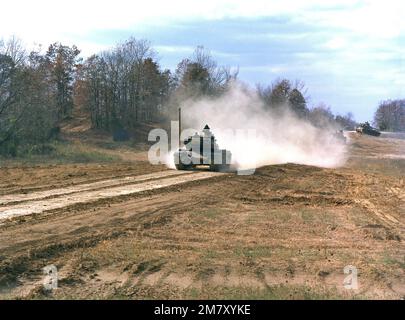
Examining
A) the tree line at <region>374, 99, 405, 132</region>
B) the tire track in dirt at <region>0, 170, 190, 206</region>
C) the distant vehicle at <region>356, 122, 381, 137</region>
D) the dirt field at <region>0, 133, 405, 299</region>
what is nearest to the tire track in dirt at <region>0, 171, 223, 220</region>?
the dirt field at <region>0, 133, 405, 299</region>

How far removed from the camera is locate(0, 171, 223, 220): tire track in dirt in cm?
1406

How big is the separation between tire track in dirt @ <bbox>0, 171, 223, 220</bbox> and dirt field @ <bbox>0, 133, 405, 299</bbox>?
0.04 metres

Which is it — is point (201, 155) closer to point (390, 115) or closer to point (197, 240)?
point (197, 240)

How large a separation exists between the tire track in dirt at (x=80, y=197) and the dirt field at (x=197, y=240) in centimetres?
4

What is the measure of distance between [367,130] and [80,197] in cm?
6471

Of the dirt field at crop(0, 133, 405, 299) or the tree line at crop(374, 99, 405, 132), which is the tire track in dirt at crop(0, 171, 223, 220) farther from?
the tree line at crop(374, 99, 405, 132)

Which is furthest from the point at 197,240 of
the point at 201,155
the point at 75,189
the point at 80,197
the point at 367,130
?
the point at 367,130

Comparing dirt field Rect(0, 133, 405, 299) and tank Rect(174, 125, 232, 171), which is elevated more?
tank Rect(174, 125, 232, 171)

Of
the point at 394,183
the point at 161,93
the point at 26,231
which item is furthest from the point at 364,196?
the point at 161,93

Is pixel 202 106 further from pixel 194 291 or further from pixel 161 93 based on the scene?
pixel 194 291

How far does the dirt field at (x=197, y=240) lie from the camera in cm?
809

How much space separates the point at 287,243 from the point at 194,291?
3705 mm

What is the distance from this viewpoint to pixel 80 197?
1653 centimetres

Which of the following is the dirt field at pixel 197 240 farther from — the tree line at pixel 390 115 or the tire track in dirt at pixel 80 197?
the tree line at pixel 390 115
